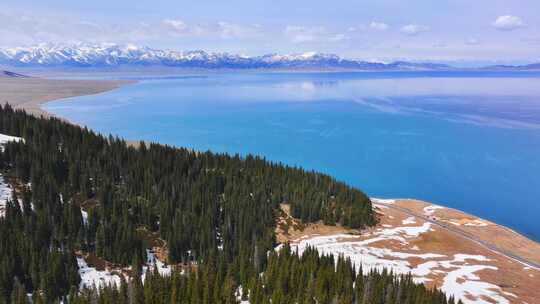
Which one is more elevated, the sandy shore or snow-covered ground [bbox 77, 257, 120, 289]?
snow-covered ground [bbox 77, 257, 120, 289]

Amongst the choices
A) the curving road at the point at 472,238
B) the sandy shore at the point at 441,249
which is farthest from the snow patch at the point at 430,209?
the curving road at the point at 472,238

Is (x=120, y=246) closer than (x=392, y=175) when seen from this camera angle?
Yes

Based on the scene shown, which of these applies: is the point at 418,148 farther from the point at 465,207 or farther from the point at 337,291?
the point at 337,291

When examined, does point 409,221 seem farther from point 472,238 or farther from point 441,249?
point 441,249

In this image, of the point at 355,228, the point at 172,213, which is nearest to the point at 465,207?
the point at 355,228

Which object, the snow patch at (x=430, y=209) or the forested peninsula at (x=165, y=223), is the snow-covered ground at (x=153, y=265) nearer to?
the forested peninsula at (x=165, y=223)

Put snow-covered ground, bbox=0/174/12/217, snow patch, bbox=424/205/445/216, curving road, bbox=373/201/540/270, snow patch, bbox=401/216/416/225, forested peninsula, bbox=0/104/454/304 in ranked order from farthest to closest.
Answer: snow patch, bbox=424/205/445/216 → snow patch, bbox=401/216/416/225 → curving road, bbox=373/201/540/270 → snow-covered ground, bbox=0/174/12/217 → forested peninsula, bbox=0/104/454/304

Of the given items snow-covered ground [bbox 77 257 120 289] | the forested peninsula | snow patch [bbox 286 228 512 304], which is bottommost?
snow patch [bbox 286 228 512 304]

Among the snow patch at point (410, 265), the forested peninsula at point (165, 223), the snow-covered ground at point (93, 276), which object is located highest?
the forested peninsula at point (165, 223)

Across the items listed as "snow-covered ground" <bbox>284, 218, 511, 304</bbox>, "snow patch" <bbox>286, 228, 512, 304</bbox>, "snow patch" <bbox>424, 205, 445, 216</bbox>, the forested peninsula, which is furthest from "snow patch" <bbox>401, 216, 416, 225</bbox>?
"snow patch" <bbox>424, 205, 445, 216</bbox>

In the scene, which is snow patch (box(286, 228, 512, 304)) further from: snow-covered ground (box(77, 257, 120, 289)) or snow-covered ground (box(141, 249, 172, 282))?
snow-covered ground (box(77, 257, 120, 289))

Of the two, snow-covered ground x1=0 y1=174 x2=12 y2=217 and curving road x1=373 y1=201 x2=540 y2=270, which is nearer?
snow-covered ground x1=0 y1=174 x2=12 y2=217
